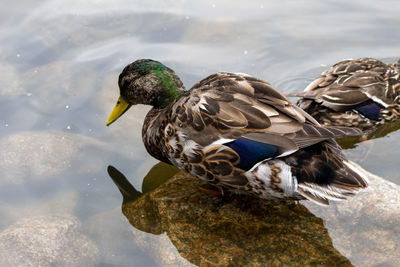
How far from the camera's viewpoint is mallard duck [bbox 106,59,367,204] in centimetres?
399

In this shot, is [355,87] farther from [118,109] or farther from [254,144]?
[118,109]

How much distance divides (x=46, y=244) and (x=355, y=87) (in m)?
3.68

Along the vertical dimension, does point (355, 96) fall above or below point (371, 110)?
above

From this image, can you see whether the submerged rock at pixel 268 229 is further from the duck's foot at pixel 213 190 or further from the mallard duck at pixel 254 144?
the mallard duck at pixel 254 144

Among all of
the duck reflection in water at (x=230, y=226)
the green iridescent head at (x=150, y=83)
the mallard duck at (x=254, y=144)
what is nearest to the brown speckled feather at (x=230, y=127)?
the mallard duck at (x=254, y=144)

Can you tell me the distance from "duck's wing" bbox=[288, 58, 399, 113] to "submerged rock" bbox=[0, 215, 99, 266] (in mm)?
2732

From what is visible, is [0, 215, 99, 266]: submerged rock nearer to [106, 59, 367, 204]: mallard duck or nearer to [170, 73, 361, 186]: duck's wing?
[106, 59, 367, 204]: mallard duck

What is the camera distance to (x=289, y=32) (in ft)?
24.3

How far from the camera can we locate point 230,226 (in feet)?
14.3

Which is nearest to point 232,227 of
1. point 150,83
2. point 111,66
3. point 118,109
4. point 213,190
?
point 213,190

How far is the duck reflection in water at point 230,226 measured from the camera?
4.04 metres

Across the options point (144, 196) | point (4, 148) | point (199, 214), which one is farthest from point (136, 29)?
point (199, 214)

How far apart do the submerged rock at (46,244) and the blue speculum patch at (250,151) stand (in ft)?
5.03

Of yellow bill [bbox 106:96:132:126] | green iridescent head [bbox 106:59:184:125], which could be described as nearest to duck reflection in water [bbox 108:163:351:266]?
green iridescent head [bbox 106:59:184:125]
